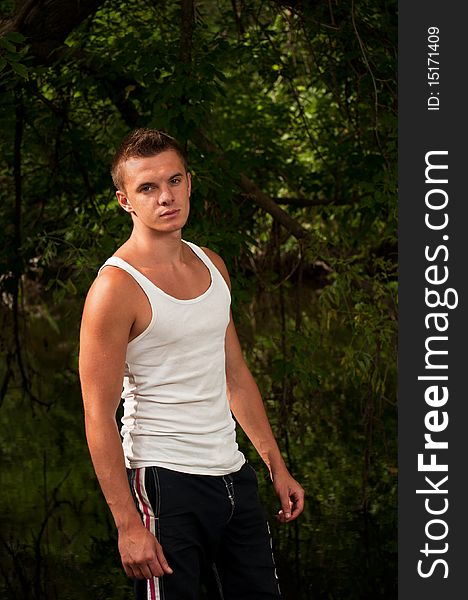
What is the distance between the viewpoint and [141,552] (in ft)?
8.77

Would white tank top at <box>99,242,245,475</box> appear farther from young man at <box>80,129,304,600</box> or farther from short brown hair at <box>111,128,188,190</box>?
short brown hair at <box>111,128,188,190</box>

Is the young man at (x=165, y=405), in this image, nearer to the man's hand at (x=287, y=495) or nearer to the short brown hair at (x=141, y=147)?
the short brown hair at (x=141, y=147)

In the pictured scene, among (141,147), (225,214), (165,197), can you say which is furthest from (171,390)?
(225,214)

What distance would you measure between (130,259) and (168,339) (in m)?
0.21

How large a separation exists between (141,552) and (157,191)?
0.81m

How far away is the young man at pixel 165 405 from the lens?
2.71 m

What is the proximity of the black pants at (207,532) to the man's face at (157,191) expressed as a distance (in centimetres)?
57

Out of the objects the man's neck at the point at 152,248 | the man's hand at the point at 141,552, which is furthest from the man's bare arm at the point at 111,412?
the man's neck at the point at 152,248

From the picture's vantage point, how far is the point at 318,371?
A: 6398mm

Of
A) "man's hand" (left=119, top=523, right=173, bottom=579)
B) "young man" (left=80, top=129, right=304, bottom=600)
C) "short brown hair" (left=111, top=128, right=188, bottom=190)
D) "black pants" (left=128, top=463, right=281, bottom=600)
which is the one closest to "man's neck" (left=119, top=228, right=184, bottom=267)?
"young man" (left=80, top=129, right=304, bottom=600)

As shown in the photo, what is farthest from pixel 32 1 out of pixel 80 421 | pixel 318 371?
pixel 80 421

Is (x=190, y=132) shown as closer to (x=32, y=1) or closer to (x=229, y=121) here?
(x=32, y=1)

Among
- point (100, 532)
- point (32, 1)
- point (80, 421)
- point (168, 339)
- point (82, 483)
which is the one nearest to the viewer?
point (168, 339)

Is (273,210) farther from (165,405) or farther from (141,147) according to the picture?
(165,405)
